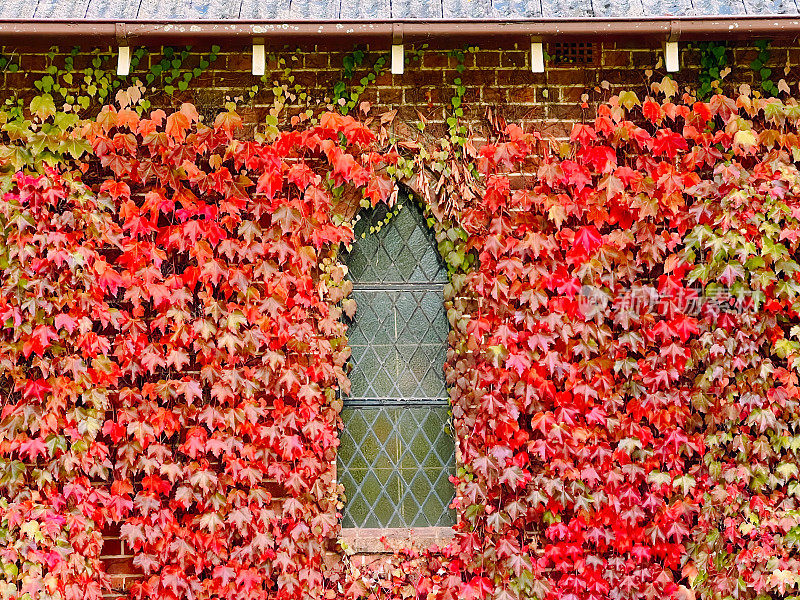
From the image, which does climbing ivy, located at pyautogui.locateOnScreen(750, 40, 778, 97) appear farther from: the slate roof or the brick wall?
the slate roof

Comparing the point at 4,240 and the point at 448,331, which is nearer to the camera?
the point at 4,240

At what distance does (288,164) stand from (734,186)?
272 centimetres

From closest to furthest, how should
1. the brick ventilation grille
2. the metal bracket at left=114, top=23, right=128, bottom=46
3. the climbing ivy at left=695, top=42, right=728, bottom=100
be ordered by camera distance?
the metal bracket at left=114, top=23, right=128, bottom=46 < the climbing ivy at left=695, top=42, right=728, bottom=100 < the brick ventilation grille

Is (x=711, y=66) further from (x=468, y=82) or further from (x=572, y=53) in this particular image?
(x=468, y=82)

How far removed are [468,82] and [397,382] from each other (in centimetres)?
195

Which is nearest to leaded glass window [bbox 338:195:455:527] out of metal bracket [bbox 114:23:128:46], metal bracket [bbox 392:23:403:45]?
metal bracket [bbox 392:23:403:45]

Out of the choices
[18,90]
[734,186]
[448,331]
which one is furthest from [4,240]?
[734,186]

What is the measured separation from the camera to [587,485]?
191 inches

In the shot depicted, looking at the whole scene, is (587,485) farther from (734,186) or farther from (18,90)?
(18,90)

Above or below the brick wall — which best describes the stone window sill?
below

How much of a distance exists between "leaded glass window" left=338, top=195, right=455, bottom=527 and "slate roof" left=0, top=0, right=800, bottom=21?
117cm

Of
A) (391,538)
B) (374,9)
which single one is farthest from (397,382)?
(374,9)

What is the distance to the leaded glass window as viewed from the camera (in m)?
5.04

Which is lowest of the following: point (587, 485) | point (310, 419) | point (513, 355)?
point (587, 485)
